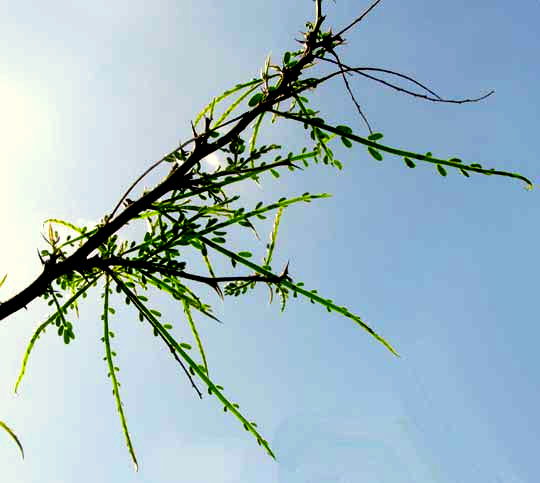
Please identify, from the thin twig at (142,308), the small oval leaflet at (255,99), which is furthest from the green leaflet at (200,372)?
the small oval leaflet at (255,99)

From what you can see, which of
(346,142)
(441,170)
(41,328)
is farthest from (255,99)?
(41,328)

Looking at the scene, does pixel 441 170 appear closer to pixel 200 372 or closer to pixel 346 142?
pixel 346 142

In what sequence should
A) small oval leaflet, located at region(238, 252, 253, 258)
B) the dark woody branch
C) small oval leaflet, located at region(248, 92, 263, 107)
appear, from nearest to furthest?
the dark woody branch → small oval leaflet, located at region(238, 252, 253, 258) → small oval leaflet, located at region(248, 92, 263, 107)

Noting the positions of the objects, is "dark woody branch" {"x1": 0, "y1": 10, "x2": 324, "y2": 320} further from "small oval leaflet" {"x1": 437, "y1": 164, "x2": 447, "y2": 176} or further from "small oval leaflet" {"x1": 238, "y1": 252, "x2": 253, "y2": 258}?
"small oval leaflet" {"x1": 437, "y1": 164, "x2": 447, "y2": 176}

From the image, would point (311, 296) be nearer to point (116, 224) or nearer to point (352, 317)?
point (352, 317)

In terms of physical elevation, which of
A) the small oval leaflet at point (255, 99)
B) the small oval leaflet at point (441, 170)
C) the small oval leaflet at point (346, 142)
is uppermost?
the small oval leaflet at point (255, 99)

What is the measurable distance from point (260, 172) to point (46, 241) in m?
0.92

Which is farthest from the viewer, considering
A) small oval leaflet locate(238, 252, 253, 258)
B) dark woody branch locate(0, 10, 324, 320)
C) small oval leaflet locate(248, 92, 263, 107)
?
small oval leaflet locate(248, 92, 263, 107)

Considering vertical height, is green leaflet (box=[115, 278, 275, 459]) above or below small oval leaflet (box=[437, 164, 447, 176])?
below

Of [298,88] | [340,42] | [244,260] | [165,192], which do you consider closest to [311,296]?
[244,260]

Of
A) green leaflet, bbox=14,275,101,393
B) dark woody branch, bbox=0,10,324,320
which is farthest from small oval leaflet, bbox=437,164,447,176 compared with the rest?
green leaflet, bbox=14,275,101,393

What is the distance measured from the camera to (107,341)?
2242 millimetres

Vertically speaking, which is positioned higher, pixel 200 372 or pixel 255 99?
pixel 255 99

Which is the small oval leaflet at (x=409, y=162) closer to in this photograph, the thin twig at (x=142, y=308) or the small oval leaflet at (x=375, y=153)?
the small oval leaflet at (x=375, y=153)
